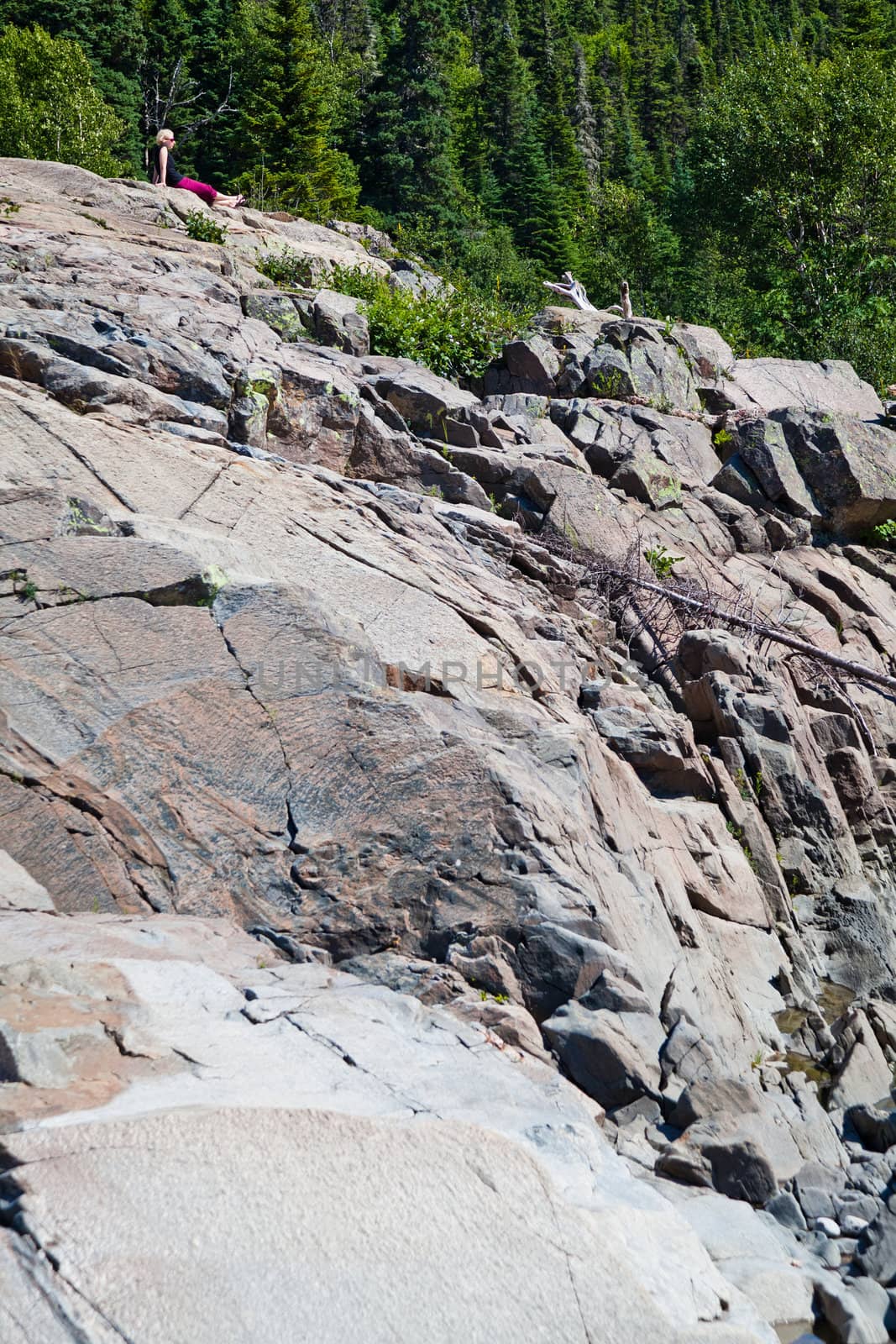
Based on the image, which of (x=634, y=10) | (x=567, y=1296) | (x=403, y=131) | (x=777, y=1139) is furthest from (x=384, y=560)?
(x=634, y=10)

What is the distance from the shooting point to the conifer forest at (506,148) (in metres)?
25.5

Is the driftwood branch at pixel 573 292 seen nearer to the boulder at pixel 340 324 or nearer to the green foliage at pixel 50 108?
the boulder at pixel 340 324

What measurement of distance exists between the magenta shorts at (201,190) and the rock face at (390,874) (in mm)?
4799

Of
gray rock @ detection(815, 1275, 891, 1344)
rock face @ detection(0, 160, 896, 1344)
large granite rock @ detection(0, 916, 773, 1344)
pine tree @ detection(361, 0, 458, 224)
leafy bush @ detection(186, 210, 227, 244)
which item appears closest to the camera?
large granite rock @ detection(0, 916, 773, 1344)

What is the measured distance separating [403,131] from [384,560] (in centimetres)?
3653

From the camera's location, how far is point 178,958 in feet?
15.8

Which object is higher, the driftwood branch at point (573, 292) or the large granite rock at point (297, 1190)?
the driftwood branch at point (573, 292)

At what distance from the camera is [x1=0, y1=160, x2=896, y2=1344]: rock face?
3316mm

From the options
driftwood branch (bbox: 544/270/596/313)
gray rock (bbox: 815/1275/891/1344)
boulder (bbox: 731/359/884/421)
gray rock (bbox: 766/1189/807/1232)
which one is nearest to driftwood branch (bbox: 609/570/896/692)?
boulder (bbox: 731/359/884/421)

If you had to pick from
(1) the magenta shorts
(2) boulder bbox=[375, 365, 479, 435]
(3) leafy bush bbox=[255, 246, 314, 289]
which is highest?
(1) the magenta shorts

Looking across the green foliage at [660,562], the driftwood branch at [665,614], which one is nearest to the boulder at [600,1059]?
the driftwood branch at [665,614]

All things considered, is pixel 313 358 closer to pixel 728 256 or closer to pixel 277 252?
pixel 277 252

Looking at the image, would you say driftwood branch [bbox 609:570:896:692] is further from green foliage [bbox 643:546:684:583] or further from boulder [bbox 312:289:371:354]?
boulder [bbox 312:289:371:354]

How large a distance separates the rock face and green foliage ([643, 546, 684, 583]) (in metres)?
0.04
